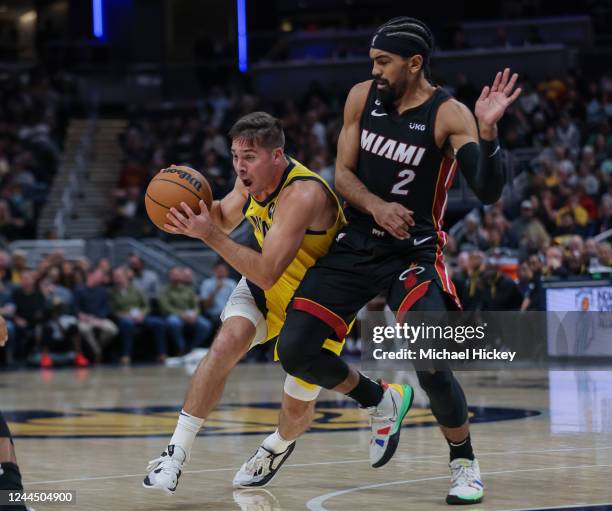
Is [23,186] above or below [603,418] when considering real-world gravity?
above

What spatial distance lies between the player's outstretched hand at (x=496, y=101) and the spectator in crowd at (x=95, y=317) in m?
11.6

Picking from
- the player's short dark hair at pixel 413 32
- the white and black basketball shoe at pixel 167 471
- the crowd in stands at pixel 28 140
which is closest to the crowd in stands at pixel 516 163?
the crowd in stands at pixel 28 140

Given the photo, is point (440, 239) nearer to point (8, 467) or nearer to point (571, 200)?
point (8, 467)

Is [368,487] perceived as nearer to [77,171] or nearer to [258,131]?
[258,131]

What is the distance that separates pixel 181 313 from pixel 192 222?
37.6 ft

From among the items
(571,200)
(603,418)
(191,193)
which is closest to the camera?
(191,193)

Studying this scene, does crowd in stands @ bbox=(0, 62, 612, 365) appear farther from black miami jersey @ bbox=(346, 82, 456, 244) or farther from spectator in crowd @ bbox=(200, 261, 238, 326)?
black miami jersey @ bbox=(346, 82, 456, 244)

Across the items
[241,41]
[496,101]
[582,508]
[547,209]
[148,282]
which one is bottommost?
[582,508]

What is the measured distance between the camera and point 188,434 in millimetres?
5113

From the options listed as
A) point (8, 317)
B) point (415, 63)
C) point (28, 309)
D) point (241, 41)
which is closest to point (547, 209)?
point (28, 309)

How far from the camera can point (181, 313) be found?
16.3 meters

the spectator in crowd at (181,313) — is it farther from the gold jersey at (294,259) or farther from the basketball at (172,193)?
the basketball at (172,193)

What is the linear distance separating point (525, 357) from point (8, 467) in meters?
8.99

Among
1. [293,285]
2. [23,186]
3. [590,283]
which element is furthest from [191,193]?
[23,186]
